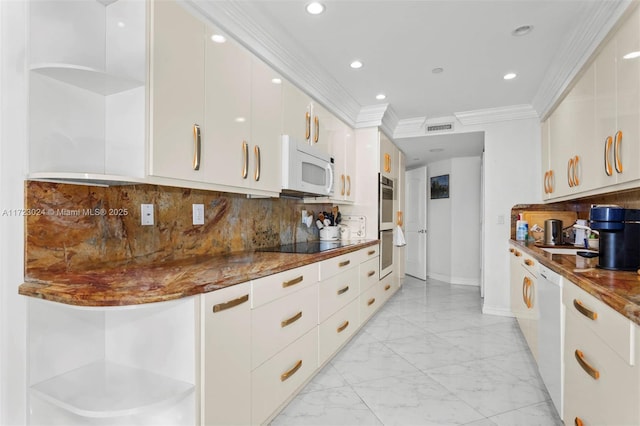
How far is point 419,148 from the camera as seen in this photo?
519 cm

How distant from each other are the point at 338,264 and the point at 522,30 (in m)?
2.09

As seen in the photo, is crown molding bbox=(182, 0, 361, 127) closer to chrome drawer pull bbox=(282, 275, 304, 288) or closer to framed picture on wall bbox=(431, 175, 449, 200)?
chrome drawer pull bbox=(282, 275, 304, 288)

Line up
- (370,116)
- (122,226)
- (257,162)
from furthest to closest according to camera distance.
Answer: (370,116) < (257,162) < (122,226)

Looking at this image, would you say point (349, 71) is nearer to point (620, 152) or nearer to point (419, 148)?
point (620, 152)

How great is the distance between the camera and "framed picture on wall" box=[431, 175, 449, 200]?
6176mm

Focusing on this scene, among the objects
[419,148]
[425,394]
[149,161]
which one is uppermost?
[419,148]

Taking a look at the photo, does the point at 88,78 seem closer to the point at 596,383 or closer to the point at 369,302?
the point at 596,383

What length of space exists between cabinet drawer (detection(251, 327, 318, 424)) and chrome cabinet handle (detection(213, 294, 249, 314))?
1.28 ft

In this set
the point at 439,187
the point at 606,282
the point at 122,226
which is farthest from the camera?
the point at 439,187

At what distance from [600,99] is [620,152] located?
499mm

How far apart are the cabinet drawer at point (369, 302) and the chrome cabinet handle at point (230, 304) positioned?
1.94m

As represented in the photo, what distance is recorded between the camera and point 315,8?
2.11m

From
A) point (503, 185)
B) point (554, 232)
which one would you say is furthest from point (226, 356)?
point (503, 185)

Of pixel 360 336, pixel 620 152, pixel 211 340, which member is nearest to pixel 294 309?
pixel 211 340
